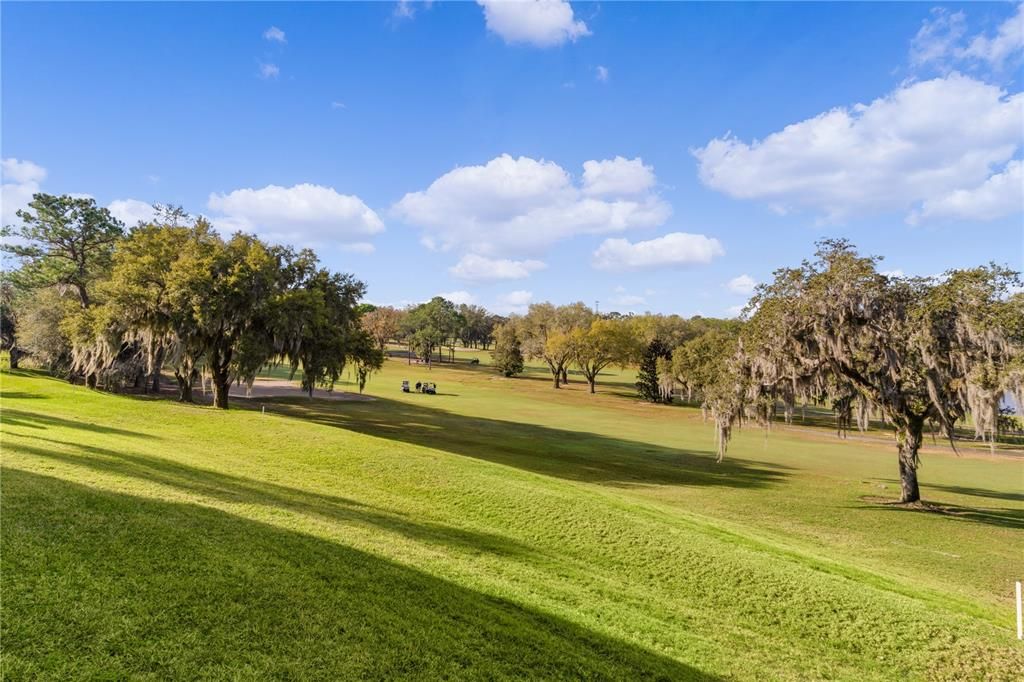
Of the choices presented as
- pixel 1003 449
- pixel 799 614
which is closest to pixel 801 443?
pixel 1003 449

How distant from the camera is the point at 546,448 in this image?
31156 millimetres

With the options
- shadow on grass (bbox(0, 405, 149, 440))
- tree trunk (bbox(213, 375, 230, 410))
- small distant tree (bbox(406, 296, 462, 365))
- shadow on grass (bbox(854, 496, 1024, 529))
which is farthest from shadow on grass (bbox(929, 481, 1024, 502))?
small distant tree (bbox(406, 296, 462, 365))

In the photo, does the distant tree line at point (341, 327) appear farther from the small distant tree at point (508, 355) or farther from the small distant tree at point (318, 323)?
the small distant tree at point (508, 355)

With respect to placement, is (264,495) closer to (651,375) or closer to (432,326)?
(651,375)

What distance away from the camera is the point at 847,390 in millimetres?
22734

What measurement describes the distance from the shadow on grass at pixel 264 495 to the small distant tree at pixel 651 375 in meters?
69.0

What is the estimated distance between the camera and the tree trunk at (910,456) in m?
21.1

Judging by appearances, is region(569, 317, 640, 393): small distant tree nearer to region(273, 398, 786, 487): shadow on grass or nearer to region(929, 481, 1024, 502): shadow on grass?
region(273, 398, 786, 487): shadow on grass

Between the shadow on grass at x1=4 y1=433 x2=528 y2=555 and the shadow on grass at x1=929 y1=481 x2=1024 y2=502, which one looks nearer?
the shadow on grass at x1=4 y1=433 x2=528 y2=555

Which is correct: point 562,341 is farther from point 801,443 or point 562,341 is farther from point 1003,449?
point 1003,449

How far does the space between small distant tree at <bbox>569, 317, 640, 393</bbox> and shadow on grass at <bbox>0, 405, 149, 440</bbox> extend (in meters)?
67.9

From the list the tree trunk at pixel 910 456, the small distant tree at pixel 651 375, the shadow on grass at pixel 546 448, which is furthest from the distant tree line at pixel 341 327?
Result: the small distant tree at pixel 651 375

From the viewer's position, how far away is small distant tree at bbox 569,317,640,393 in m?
80.2

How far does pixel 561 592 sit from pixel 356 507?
17.9 feet
